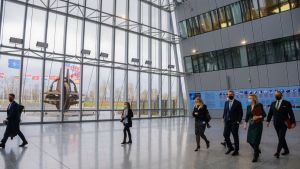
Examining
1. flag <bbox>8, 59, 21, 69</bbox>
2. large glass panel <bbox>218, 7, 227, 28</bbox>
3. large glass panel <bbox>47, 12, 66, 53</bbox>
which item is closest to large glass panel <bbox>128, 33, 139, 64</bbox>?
large glass panel <bbox>47, 12, 66, 53</bbox>

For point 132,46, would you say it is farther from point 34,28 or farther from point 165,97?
point 34,28

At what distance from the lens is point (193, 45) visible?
24828mm

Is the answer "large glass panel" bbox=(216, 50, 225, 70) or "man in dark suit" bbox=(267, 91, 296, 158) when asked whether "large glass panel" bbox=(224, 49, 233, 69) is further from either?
"man in dark suit" bbox=(267, 91, 296, 158)

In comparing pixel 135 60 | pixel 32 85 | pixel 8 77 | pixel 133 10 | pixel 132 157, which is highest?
pixel 133 10

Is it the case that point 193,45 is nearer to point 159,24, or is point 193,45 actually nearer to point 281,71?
point 159,24

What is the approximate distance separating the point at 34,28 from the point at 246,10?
1533cm

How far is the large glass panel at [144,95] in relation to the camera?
73.2 feet

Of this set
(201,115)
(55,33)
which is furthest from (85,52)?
(201,115)

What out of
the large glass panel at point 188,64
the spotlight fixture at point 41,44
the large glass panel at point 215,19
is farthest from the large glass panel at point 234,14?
the spotlight fixture at point 41,44

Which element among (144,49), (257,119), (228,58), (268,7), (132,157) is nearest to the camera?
(257,119)

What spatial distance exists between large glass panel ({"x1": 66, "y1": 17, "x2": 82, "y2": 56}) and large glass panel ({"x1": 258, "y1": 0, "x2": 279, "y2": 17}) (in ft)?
43.4

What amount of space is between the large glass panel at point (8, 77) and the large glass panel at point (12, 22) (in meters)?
1.01

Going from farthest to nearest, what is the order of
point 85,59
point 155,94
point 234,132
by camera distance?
point 155,94 < point 85,59 < point 234,132

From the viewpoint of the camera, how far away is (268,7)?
65.1ft
